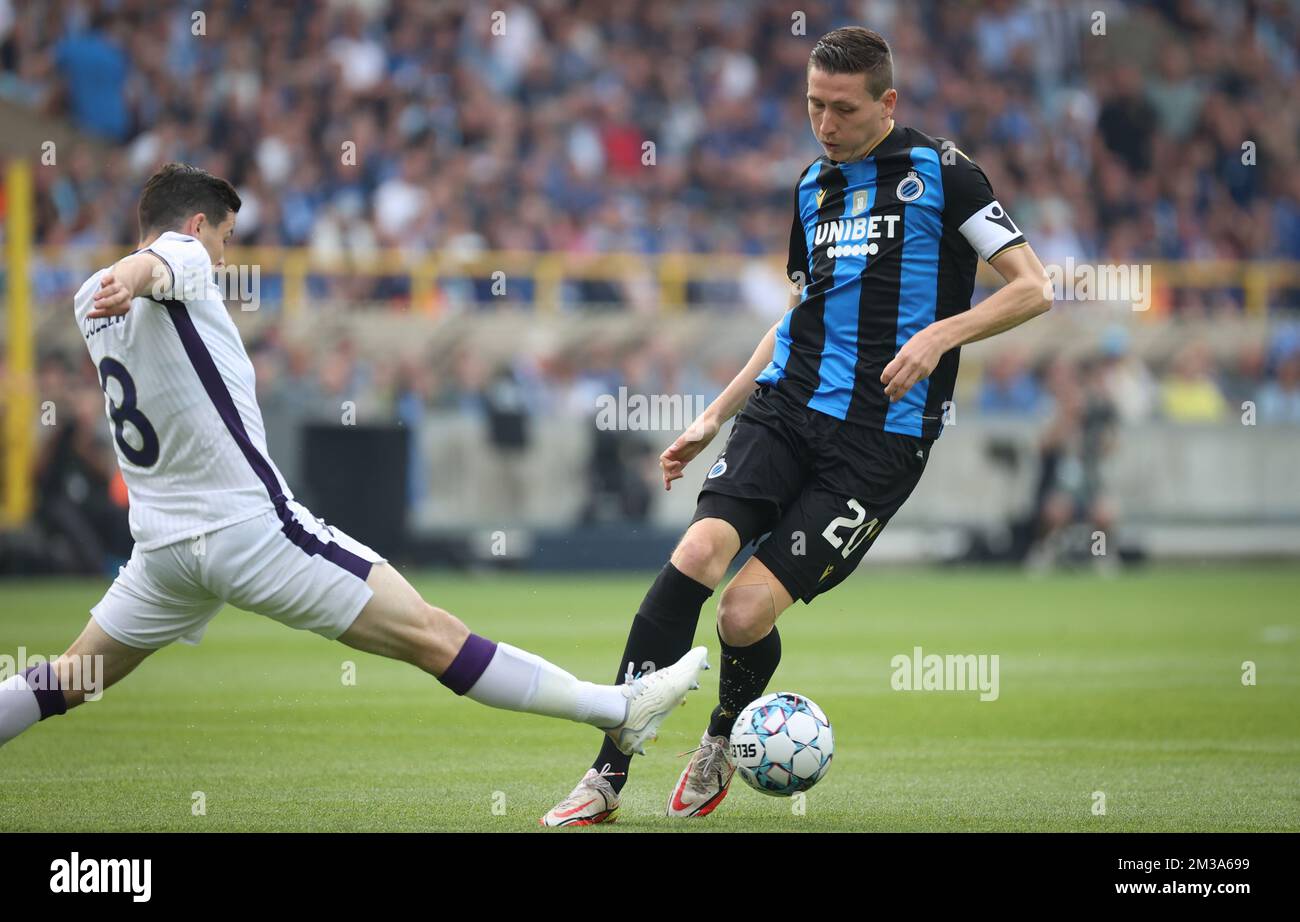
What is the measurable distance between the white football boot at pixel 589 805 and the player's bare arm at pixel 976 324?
1595 mm

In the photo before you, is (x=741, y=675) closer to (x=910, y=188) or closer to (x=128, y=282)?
(x=910, y=188)

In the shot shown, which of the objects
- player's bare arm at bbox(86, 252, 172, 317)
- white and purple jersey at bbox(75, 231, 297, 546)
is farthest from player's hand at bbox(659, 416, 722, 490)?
player's bare arm at bbox(86, 252, 172, 317)

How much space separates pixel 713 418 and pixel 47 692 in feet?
7.89

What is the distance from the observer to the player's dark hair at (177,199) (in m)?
5.59

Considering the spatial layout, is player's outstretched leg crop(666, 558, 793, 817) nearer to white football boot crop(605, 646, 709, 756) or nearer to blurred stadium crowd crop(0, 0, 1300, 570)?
white football boot crop(605, 646, 709, 756)

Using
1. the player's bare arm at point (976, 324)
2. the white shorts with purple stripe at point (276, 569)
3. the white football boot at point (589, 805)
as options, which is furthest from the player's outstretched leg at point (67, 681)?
the player's bare arm at point (976, 324)

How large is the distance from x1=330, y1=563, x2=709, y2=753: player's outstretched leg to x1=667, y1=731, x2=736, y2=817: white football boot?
0.45 meters

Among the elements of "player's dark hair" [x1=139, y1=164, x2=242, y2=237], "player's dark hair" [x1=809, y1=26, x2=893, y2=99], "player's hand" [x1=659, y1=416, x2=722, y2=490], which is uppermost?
"player's dark hair" [x1=809, y1=26, x2=893, y2=99]

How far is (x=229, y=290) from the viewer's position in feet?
61.5

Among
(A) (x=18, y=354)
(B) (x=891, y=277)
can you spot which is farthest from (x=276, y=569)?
(A) (x=18, y=354)

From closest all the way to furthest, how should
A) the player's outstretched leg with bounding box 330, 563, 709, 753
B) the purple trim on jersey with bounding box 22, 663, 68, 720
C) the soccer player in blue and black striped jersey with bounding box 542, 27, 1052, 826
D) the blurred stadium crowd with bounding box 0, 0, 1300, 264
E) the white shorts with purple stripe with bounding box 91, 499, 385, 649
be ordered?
the white shorts with purple stripe with bounding box 91, 499, 385, 649
the player's outstretched leg with bounding box 330, 563, 709, 753
the purple trim on jersey with bounding box 22, 663, 68, 720
the soccer player in blue and black striped jersey with bounding box 542, 27, 1052, 826
the blurred stadium crowd with bounding box 0, 0, 1300, 264

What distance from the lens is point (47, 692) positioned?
18.8 feet

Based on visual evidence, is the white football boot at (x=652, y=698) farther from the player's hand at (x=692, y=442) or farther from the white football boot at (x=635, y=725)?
the player's hand at (x=692, y=442)

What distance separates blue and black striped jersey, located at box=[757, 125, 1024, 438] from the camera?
6129 millimetres
